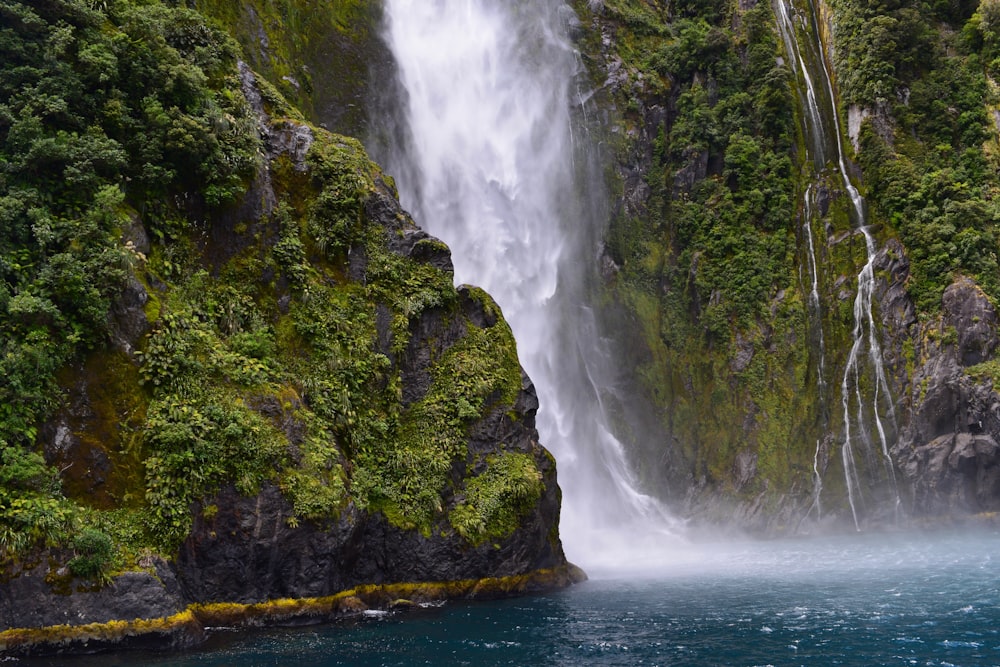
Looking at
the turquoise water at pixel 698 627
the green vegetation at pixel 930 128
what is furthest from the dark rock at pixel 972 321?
the turquoise water at pixel 698 627

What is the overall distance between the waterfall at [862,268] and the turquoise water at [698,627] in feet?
26.8

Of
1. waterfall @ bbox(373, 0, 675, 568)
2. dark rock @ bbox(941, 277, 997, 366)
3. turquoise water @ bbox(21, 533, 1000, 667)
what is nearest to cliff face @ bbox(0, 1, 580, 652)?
turquoise water @ bbox(21, 533, 1000, 667)

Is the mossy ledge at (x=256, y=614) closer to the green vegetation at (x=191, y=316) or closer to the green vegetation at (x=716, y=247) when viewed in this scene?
the green vegetation at (x=191, y=316)

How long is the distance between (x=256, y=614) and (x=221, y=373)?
16.5 ft

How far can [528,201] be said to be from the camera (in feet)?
106

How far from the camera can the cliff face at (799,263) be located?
2795 centimetres

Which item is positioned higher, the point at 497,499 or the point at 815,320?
the point at 815,320

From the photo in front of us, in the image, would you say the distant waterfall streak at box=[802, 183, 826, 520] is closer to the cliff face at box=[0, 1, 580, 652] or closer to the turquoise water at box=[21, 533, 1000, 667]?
the turquoise water at box=[21, 533, 1000, 667]

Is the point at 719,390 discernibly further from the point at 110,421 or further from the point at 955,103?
the point at 110,421

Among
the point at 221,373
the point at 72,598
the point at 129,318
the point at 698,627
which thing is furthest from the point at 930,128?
the point at 72,598

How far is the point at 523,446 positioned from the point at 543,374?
978 centimetres

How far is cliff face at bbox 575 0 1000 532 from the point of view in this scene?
27953 millimetres

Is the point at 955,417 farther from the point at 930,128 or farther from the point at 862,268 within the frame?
the point at 930,128

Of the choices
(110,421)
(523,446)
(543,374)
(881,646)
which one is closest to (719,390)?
(543,374)
